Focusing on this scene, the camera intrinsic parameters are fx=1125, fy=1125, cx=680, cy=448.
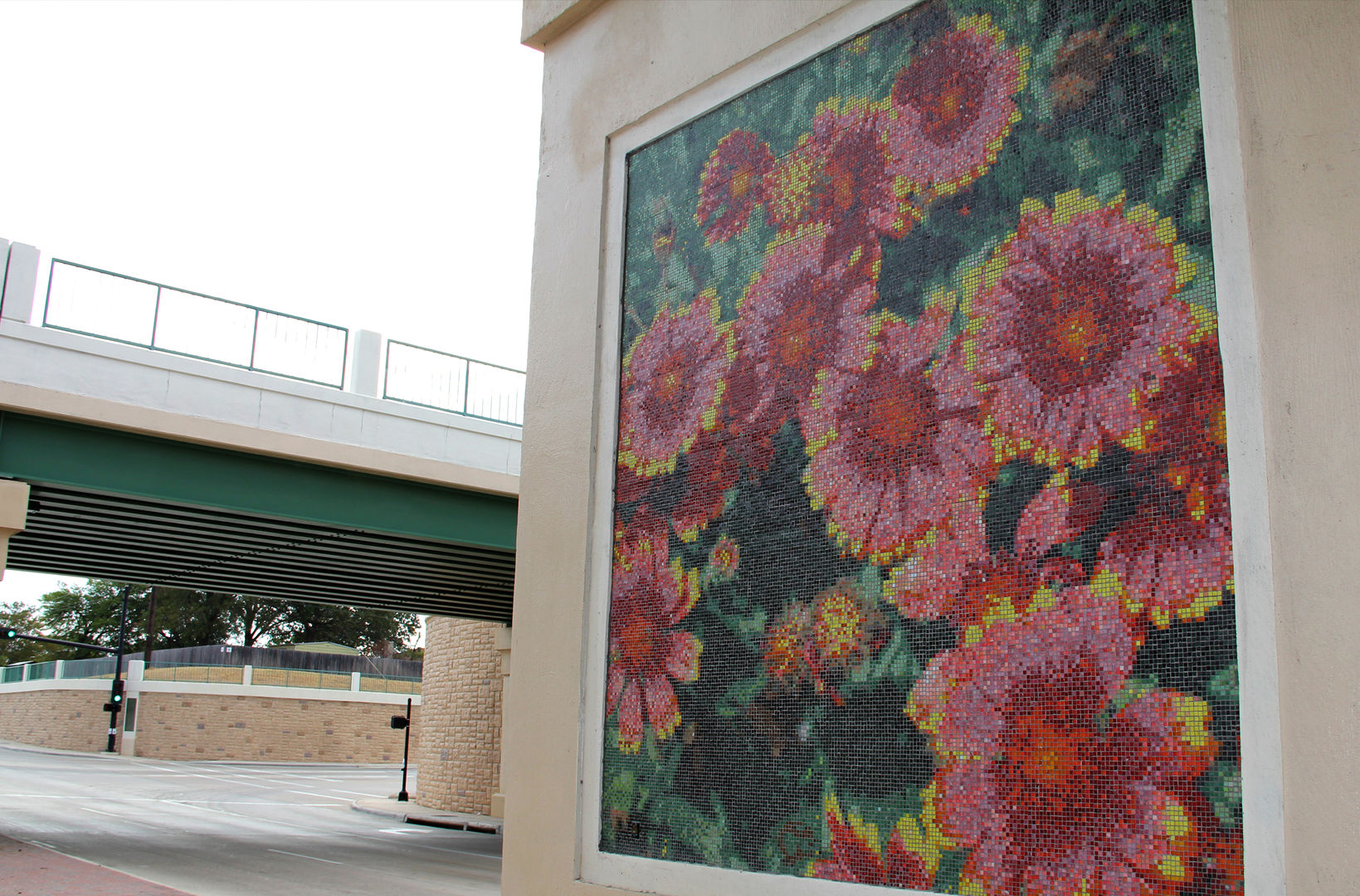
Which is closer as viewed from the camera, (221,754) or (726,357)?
(726,357)

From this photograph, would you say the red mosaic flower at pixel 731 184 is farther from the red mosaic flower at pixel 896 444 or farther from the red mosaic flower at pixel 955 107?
the red mosaic flower at pixel 896 444

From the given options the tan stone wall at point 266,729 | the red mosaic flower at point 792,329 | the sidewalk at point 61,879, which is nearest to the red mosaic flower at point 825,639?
the red mosaic flower at point 792,329

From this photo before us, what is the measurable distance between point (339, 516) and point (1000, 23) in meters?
12.8

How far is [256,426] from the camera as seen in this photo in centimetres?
1514

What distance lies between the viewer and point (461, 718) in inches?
1019

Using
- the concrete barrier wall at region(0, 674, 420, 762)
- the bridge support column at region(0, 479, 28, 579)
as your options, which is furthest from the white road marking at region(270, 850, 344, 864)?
the concrete barrier wall at region(0, 674, 420, 762)

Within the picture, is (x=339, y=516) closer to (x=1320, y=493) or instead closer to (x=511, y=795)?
(x=511, y=795)

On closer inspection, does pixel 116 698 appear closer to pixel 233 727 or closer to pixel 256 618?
pixel 233 727

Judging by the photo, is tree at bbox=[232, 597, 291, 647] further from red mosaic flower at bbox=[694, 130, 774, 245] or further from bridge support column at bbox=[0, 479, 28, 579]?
red mosaic flower at bbox=[694, 130, 774, 245]

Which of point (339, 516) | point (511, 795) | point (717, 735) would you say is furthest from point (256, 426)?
point (717, 735)

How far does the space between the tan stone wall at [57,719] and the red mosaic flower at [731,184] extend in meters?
53.9

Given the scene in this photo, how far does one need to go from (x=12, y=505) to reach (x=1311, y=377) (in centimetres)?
1327

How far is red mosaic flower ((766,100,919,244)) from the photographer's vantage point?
13.8ft

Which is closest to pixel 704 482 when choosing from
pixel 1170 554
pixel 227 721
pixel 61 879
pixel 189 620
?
pixel 1170 554
